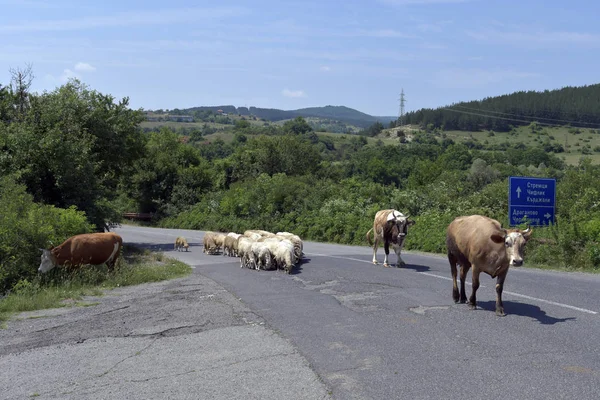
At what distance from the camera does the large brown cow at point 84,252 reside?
16.1 metres

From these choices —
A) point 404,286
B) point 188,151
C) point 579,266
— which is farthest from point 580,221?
point 188,151


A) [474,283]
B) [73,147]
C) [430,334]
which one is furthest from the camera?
[73,147]

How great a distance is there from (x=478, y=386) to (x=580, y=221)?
48.9ft

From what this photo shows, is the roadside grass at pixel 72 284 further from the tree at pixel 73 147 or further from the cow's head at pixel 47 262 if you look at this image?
the tree at pixel 73 147

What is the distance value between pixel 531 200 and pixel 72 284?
14200 millimetres

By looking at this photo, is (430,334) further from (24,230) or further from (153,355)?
(24,230)

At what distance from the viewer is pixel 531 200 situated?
68.7 feet

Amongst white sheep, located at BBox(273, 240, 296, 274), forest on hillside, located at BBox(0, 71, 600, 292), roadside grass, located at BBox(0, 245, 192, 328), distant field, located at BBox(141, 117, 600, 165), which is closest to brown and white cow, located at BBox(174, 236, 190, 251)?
forest on hillside, located at BBox(0, 71, 600, 292)

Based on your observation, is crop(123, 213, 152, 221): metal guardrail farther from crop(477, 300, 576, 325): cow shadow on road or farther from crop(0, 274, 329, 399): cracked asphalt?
crop(477, 300, 576, 325): cow shadow on road

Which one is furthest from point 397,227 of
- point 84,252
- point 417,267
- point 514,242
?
point 84,252

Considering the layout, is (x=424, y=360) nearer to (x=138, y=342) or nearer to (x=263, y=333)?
(x=263, y=333)

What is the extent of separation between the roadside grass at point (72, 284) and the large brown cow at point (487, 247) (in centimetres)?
769

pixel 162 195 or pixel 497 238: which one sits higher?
pixel 497 238

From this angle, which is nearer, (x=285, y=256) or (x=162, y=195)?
(x=285, y=256)
